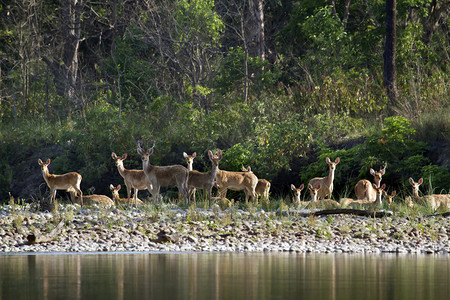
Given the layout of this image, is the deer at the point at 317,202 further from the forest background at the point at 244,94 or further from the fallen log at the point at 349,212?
the forest background at the point at 244,94

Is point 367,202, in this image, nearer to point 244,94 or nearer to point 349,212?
point 349,212

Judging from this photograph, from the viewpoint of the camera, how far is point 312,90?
2781 centimetres

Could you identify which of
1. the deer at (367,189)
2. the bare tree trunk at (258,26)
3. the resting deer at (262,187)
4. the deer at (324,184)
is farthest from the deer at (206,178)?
the bare tree trunk at (258,26)

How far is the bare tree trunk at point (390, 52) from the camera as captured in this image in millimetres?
26684

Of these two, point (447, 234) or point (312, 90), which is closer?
point (447, 234)

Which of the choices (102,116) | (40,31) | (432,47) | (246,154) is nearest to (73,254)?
(246,154)

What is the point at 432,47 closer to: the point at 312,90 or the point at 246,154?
the point at 312,90

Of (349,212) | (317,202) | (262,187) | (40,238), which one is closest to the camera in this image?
(40,238)

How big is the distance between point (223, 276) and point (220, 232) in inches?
193

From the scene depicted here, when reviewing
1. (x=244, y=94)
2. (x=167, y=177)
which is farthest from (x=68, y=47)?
(x=167, y=177)

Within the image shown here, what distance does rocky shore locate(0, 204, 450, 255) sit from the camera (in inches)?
544

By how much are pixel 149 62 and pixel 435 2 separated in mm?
11609

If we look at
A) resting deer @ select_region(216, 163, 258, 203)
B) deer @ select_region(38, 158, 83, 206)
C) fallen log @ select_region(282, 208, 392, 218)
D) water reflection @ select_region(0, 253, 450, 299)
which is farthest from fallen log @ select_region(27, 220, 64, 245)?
deer @ select_region(38, 158, 83, 206)

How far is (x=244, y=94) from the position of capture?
29172 millimetres
